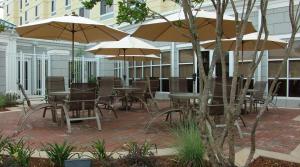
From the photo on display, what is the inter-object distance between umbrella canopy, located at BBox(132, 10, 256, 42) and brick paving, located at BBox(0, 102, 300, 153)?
211 centimetres

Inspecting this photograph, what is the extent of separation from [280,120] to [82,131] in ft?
16.6

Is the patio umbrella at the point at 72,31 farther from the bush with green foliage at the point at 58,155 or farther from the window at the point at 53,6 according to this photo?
the window at the point at 53,6

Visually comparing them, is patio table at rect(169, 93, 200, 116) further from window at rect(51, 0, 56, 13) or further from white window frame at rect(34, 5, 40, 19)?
white window frame at rect(34, 5, 40, 19)

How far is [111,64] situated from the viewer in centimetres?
2233

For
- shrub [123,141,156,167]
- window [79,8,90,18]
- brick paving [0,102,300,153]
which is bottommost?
brick paving [0,102,300,153]

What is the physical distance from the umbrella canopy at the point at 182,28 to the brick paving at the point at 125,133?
6.91 feet

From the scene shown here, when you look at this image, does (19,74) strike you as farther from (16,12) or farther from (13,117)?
(16,12)

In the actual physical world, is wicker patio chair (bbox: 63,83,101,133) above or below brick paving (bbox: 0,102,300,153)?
above

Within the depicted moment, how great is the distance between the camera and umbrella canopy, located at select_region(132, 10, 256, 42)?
768 centimetres

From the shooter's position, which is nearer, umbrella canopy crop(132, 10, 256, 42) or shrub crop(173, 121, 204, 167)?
shrub crop(173, 121, 204, 167)

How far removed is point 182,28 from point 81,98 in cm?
257

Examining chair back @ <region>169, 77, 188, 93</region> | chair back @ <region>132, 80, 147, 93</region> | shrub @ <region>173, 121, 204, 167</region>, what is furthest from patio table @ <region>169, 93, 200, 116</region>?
chair back @ <region>132, 80, 147, 93</region>

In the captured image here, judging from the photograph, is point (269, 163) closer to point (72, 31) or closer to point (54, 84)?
point (72, 31)

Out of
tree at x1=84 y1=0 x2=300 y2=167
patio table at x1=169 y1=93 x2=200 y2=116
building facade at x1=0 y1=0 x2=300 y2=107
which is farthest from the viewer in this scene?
building facade at x1=0 y1=0 x2=300 y2=107
